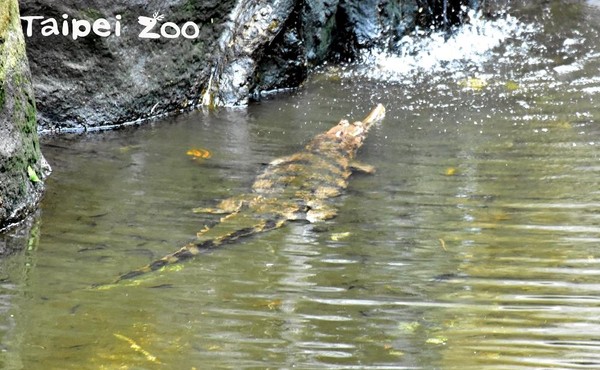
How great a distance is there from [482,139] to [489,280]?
2.62 metres

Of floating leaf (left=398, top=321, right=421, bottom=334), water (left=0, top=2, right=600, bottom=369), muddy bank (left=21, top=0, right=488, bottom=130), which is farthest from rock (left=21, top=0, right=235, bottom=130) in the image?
floating leaf (left=398, top=321, right=421, bottom=334)

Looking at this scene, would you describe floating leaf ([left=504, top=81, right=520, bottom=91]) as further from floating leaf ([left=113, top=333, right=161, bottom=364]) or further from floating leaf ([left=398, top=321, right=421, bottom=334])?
floating leaf ([left=113, top=333, right=161, bottom=364])

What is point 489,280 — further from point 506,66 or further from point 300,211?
point 506,66

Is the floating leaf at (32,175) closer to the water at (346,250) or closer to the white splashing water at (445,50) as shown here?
the water at (346,250)

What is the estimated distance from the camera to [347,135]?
22.8 feet

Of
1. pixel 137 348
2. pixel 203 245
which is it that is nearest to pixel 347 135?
pixel 203 245

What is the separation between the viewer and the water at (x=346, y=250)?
12.5 feet

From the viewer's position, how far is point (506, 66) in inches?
347

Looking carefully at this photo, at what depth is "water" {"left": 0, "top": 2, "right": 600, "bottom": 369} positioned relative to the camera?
3.82 m

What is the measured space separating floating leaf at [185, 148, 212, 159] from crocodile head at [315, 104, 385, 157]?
0.89 m

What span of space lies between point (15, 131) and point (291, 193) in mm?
1862

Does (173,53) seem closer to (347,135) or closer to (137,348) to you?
(347,135)

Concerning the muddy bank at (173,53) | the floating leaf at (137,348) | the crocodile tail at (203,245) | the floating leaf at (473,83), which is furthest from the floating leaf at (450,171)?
the floating leaf at (137,348)

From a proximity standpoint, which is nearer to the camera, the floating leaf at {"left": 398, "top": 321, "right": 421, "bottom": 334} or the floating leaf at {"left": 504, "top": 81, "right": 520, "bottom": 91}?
the floating leaf at {"left": 398, "top": 321, "right": 421, "bottom": 334}
